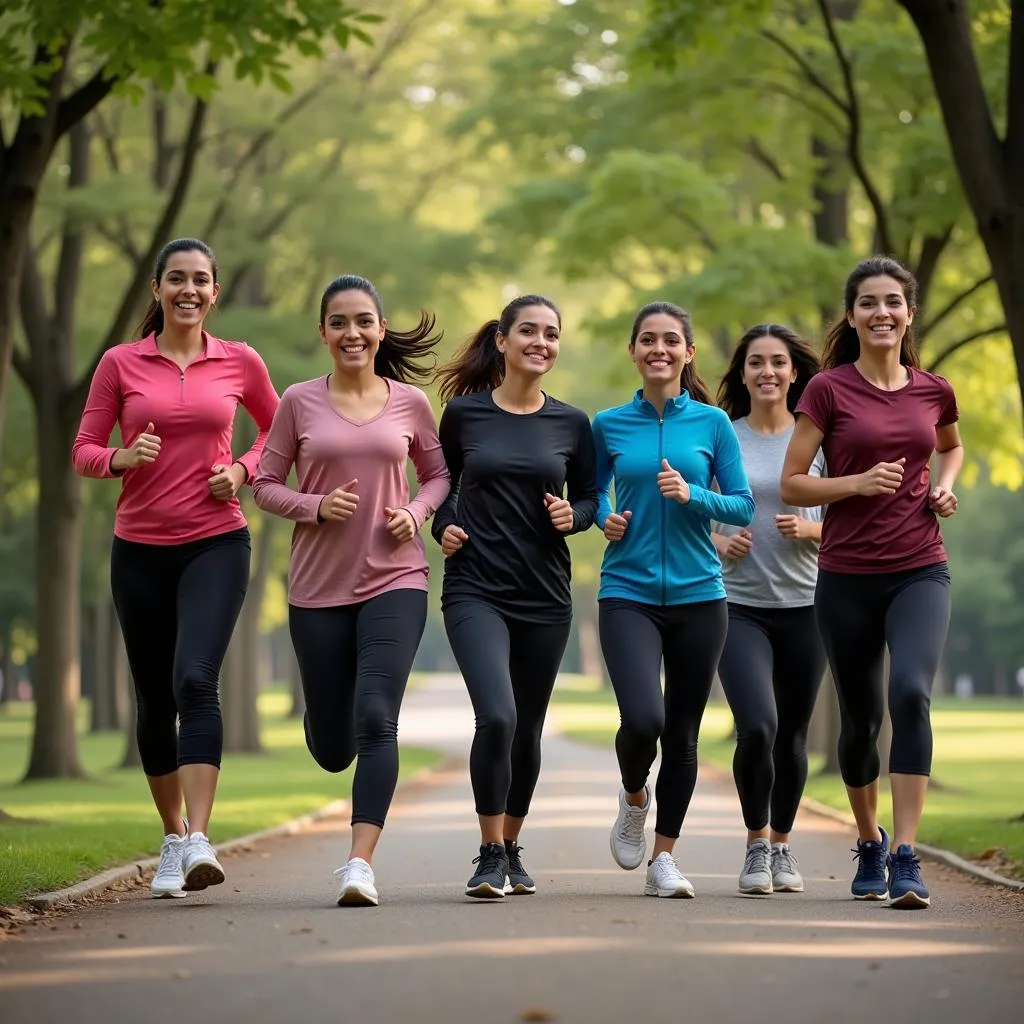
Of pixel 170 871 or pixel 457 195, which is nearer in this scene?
pixel 170 871

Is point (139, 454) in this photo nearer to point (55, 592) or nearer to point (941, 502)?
point (941, 502)

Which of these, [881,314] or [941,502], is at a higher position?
[881,314]

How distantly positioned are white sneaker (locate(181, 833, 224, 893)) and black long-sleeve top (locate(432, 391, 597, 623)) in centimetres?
143

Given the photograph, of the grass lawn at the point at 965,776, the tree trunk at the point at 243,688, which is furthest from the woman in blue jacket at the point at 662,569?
the tree trunk at the point at 243,688

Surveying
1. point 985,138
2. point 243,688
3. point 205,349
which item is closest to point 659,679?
point 205,349

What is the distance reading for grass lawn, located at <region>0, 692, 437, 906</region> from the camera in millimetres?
9500

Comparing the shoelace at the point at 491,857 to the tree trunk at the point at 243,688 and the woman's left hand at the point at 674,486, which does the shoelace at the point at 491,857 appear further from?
the tree trunk at the point at 243,688

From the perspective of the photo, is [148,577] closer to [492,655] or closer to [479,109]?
[492,655]

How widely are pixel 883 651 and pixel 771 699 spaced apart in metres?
0.81

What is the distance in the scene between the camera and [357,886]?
740 centimetres

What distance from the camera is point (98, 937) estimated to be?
6711mm

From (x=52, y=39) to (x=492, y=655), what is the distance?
7154mm

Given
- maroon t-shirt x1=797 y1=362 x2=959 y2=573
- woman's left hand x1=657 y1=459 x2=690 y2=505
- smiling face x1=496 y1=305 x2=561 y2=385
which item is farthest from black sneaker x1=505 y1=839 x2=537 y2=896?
smiling face x1=496 y1=305 x2=561 y2=385

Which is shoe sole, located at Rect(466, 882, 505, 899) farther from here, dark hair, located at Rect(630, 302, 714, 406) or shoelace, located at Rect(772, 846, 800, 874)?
dark hair, located at Rect(630, 302, 714, 406)
